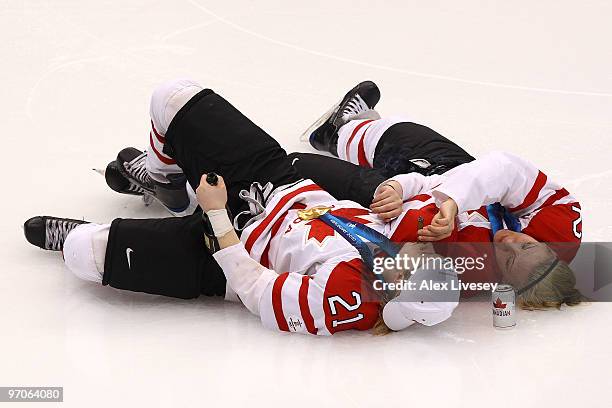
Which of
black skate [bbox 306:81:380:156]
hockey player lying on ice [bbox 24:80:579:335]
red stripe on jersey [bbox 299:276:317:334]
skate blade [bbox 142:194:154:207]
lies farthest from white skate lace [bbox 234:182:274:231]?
black skate [bbox 306:81:380:156]

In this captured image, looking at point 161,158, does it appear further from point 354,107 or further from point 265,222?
point 354,107

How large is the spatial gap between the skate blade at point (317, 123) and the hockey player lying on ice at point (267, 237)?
0.57 m

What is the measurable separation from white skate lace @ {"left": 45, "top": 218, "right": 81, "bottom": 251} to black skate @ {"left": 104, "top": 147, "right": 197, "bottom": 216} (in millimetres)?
243

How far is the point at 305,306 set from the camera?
7.30 feet

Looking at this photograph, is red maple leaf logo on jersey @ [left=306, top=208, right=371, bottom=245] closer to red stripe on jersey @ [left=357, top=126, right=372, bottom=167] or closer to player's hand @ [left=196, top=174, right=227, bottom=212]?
player's hand @ [left=196, top=174, right=227, bottom=212]

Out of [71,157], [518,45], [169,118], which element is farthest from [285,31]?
[169,118]

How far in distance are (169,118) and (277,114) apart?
863 mm

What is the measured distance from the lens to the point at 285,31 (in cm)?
380

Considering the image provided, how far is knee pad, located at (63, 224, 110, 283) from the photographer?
238cm

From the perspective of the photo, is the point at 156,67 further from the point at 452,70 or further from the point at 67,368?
the point at 67,368

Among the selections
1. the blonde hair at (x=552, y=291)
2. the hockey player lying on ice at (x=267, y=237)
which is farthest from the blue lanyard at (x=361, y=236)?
the blonde hair at (x=552, y=291)

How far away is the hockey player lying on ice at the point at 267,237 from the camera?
223 centimetres

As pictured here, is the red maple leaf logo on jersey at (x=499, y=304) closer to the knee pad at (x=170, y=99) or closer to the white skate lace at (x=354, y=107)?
the knee pad at (x=170, y=99)

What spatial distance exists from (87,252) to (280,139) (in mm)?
932
